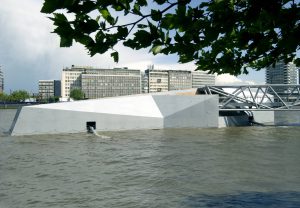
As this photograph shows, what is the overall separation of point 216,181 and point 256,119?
43.6m

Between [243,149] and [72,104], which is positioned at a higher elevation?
[72,104]

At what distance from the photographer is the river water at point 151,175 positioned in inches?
520

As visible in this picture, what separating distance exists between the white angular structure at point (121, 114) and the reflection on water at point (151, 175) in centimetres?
1122

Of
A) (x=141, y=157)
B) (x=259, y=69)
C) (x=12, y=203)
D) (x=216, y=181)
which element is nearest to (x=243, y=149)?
(x=141, y=157)

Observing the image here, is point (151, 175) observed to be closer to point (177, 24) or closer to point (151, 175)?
point (151, 175)

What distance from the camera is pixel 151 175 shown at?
57.6ft

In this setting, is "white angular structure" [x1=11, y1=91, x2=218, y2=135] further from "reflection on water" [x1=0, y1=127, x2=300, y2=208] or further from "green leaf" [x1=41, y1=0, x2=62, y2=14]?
"green leaf" [x1=41, y1=0, x2=62, y2=14]

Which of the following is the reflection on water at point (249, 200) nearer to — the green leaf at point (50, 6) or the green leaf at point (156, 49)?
the green leaf at point (156, 49)

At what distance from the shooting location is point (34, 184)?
52.6 feet

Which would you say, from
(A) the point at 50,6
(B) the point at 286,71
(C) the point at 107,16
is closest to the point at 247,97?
(B) the point at 286,71

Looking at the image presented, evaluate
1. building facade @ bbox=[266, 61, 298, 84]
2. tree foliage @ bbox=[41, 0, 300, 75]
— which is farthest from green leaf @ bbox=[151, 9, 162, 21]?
building facade @ bbox=[266, 61, 298, 84]

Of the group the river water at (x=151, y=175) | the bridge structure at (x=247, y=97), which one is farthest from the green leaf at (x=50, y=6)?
the bridge structure at (x=247, y=97)

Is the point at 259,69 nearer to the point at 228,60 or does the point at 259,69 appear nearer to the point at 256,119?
the point at 228,60

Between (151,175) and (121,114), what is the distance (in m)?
26.3
